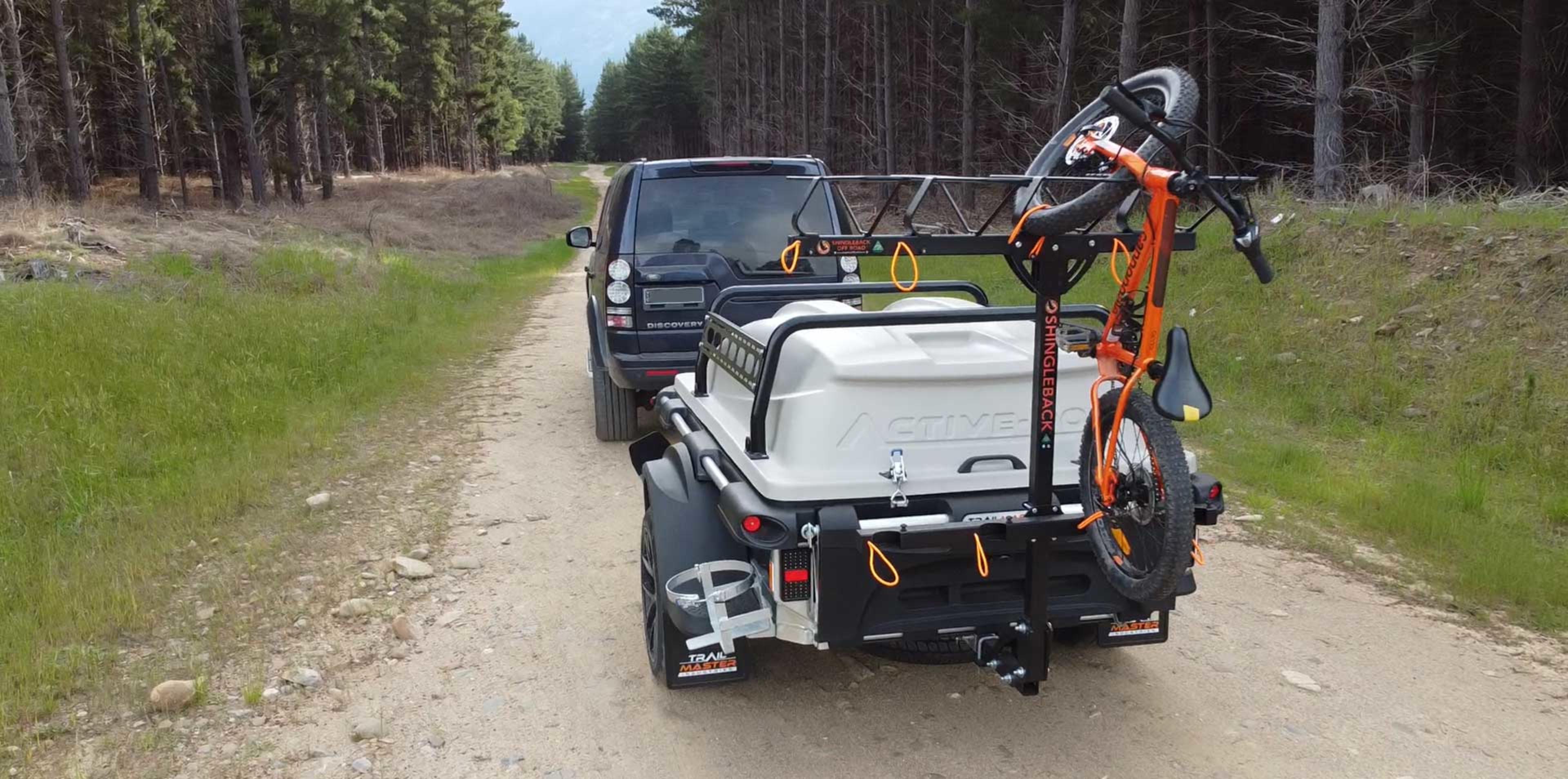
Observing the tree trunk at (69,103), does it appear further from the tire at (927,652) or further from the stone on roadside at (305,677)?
the tire at (927,652)

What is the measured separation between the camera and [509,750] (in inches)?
145

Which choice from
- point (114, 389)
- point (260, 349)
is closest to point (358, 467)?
point (114, 389)

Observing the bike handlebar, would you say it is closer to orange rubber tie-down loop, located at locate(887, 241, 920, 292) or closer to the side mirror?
orange rubber tie-down loop, located at locate(887, 241, 920, 292)

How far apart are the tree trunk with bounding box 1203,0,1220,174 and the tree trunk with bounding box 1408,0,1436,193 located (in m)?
3.81

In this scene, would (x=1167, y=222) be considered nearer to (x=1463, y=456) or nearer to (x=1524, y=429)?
(x=1463, y=456)

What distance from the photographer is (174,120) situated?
31.5 metres

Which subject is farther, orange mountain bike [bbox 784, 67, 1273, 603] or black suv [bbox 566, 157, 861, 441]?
black suv [bbox 566, 157, 861, 441]

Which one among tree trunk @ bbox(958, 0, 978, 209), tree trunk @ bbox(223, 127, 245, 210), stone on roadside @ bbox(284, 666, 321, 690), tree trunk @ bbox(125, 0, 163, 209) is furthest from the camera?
tree trunk @ bbox(223, 127, 245, 210)

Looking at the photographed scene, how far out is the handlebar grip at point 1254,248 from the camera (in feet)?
8.82

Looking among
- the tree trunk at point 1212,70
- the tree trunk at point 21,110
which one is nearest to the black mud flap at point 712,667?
the tree trunk at point 21,110

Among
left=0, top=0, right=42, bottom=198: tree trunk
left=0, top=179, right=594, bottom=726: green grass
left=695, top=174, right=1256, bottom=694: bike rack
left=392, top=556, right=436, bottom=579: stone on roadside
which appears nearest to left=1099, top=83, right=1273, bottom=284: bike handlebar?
left=695, top=174, right=1256, bottom=694: bike rack

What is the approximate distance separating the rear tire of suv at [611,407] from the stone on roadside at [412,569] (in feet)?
8.73

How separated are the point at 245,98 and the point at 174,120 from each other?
688 centimetres

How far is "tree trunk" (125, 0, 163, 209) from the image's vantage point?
2464 centimetres
